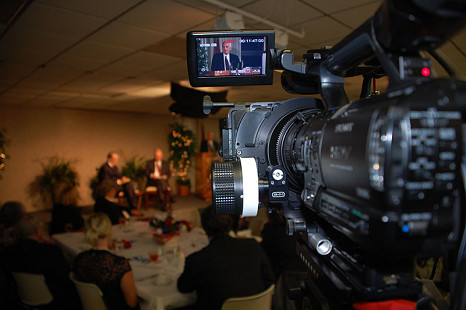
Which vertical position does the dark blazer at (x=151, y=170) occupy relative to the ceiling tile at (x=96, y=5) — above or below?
below

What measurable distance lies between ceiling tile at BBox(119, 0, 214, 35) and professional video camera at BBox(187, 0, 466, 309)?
57.7 inches

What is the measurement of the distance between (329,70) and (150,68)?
10.9 feet

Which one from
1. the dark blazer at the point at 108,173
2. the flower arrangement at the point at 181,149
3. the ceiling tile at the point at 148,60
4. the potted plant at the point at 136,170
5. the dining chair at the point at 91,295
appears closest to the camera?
the dining chair at the point at 91,295

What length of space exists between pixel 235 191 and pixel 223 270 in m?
1.13

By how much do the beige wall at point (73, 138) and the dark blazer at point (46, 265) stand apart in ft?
16.3

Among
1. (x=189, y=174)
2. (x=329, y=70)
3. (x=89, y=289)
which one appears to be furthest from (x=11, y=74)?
(x=189, y=174)

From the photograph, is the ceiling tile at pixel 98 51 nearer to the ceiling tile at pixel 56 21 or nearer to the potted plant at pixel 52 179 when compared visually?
the ceiling tile at pixel 56 21

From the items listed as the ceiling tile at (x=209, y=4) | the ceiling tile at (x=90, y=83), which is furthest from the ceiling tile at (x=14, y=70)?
the ceiling tile at (x=209, y=4)

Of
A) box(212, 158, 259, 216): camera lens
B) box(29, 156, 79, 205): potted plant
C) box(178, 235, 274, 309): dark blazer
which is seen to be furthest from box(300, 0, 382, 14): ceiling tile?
box(29, 156, 79, 205): potted plant

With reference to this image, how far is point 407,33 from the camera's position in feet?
1.51

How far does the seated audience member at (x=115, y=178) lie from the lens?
6117 millimetres

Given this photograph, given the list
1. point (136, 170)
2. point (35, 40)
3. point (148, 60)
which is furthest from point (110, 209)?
point (136, 170)

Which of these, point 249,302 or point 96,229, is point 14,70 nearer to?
point 96,229

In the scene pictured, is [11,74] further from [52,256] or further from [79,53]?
[52,256]
